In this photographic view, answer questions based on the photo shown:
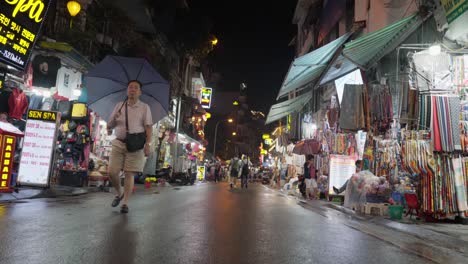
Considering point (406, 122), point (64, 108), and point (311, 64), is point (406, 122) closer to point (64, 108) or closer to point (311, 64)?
point (311, 64)

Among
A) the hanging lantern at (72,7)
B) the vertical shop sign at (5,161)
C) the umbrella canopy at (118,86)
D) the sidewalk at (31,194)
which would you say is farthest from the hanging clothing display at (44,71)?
the umbrella canopy at (118,86)

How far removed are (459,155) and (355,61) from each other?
5.05 metres

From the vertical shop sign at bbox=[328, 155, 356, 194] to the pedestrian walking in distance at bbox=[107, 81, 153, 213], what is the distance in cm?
1002

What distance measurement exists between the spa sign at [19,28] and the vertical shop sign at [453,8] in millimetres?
10552

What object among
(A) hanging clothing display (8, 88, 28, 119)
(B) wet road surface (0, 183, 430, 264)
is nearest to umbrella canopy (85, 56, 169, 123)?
(B) wet road surface (0, 183, 430, 264)

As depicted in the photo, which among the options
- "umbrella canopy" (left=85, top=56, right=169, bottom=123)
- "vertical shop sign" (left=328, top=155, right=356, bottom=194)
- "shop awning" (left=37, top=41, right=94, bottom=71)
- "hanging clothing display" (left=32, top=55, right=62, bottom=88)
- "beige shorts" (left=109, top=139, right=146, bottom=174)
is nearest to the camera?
"beige shorts" (left=109, top=139, right=146, bottom=174)

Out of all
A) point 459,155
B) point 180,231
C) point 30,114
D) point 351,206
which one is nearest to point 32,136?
point 30,114

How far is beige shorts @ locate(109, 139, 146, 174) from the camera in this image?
21.5ft

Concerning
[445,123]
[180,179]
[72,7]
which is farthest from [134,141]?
[180,179]

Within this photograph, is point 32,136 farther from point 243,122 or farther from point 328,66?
point 243,122

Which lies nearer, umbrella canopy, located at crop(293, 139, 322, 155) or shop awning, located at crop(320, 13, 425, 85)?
shop awning, located at crop(320, 13, 425, 85)

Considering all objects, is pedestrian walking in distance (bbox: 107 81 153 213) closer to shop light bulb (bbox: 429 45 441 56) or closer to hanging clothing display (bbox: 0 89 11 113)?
shop light bulb (bbox: 429 45 441 56)

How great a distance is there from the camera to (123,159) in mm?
6668

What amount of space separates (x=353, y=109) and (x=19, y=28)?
9.94 m
